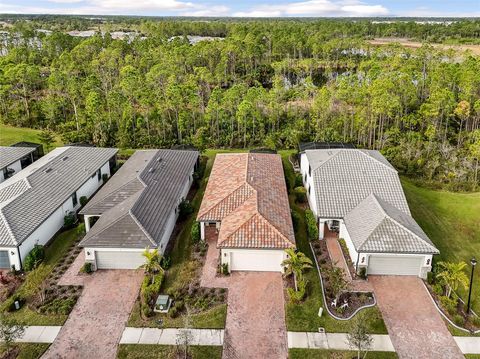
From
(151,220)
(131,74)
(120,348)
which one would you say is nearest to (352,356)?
(120,348)

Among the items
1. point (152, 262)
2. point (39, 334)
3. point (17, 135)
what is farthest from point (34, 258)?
point (17, 135)

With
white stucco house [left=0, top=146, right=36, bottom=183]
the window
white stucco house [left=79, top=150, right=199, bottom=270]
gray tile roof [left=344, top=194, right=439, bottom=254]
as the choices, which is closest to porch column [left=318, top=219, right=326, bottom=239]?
gray tile roof [left=344, top=194, right=439, bottom=254]

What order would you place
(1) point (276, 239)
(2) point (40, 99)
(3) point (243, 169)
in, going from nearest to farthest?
(1) point (276, 239) → (3) point (243, 169) → (2) point (40, 99)

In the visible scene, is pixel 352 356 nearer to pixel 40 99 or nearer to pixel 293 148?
pixel 293 148

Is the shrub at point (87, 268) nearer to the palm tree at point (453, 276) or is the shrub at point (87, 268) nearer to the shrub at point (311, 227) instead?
the shrub at point (311, 227)

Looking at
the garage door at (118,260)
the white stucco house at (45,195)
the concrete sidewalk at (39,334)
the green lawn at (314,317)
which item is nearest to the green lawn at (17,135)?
the white stucco house at (45,195)

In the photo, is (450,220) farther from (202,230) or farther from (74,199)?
(74,199)
